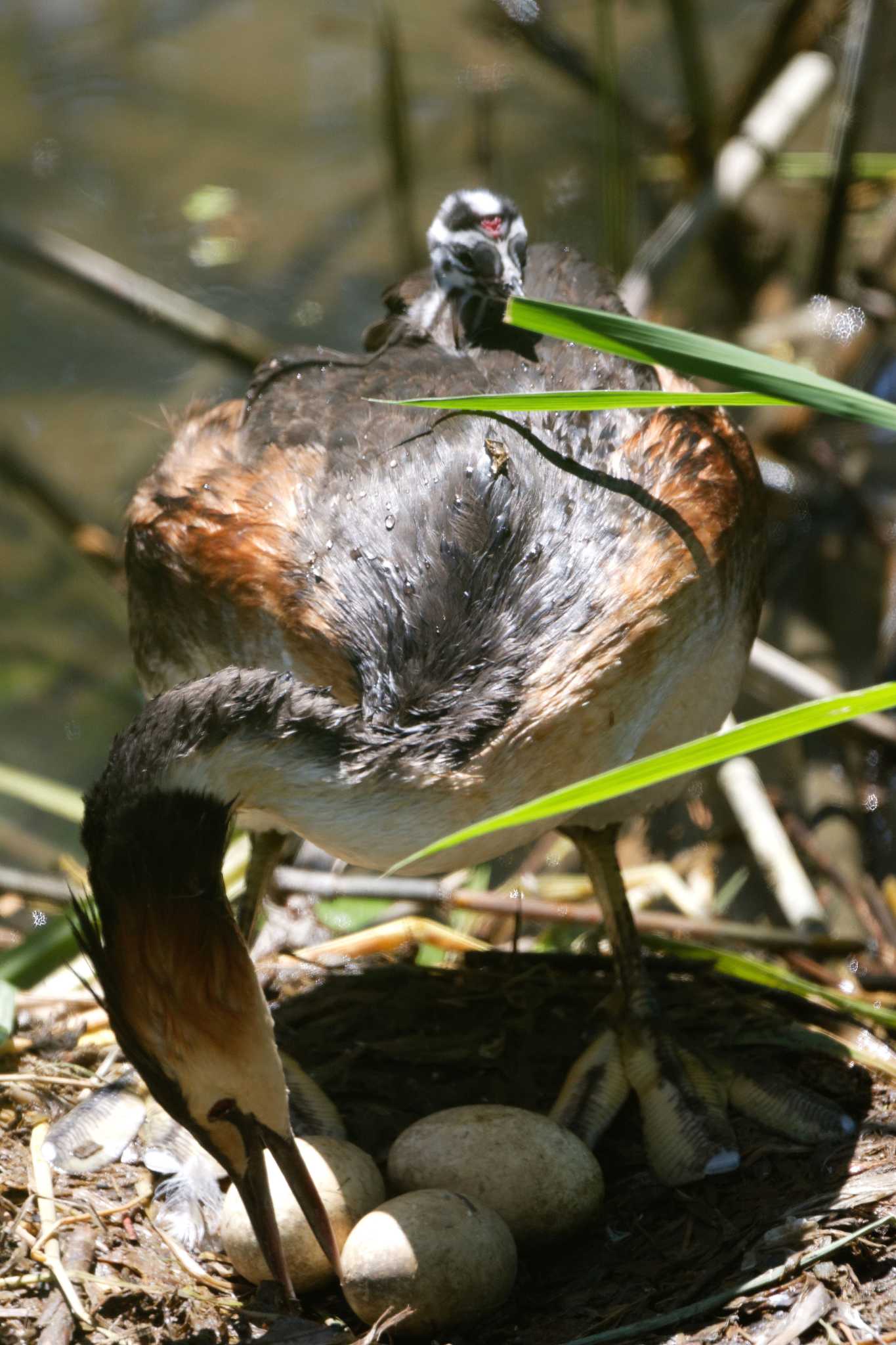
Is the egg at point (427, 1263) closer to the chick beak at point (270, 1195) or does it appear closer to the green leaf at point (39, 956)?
the chick beak at point (270, 1195)

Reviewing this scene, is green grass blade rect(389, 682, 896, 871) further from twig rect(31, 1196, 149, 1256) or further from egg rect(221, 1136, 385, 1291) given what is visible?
twig rect(31, 1196, 149, 1256)

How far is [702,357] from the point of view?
9.30ft

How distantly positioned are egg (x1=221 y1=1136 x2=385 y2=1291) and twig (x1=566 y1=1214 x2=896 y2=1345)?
1.80 feet

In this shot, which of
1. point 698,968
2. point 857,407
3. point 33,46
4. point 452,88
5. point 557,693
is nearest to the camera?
point 857,407

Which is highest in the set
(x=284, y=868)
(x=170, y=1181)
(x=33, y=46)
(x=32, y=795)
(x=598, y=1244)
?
(x=33, y=46)

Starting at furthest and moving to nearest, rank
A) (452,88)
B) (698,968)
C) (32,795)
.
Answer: (452,88) → (32,795) → (698,968)

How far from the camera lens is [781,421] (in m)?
6.40

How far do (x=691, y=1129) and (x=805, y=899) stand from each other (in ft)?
4.32

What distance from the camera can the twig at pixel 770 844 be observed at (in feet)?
16.2

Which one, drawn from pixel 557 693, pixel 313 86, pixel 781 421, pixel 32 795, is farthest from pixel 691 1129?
pixel 313 86

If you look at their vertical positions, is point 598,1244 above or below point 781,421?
below

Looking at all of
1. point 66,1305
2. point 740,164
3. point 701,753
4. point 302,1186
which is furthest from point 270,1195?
point 740,164

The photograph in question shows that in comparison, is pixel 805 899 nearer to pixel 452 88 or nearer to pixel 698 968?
pixel 698 968

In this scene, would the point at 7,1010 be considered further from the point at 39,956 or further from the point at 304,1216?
the point at 304,1216
